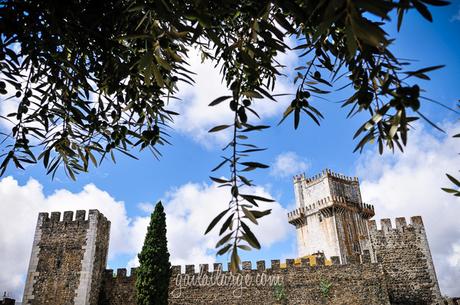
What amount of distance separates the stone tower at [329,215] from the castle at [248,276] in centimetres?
1656

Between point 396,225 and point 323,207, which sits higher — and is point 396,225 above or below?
below

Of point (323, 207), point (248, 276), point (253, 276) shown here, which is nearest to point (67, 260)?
point (248, 276)

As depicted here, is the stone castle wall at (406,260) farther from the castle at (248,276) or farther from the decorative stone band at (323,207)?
the decorative stone band at (323,207)

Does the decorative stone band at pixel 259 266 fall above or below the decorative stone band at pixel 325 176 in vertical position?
below

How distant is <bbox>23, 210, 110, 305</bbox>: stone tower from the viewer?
17203 millimetres

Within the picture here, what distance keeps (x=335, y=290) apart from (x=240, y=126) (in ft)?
61.0

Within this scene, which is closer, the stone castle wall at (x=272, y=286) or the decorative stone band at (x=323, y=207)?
the stone castle wall at (x=272, y=286)

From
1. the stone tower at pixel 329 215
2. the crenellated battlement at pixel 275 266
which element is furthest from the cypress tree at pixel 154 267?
the stone tower at pixel 329 215

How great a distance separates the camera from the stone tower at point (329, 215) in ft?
118

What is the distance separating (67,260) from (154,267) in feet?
15.5

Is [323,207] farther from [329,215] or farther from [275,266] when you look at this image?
[275,266]

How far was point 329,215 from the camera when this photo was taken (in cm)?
3672

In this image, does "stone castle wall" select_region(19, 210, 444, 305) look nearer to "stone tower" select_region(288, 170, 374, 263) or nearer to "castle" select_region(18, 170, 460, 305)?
"castle" select_region(18, 170, 460, 305)

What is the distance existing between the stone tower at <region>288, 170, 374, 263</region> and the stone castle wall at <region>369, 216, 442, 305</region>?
1650 cm
